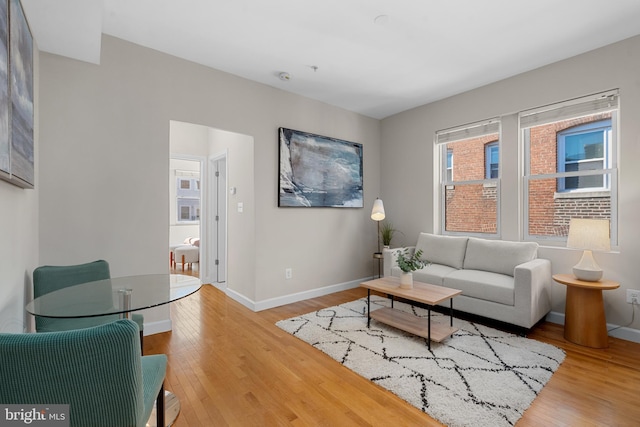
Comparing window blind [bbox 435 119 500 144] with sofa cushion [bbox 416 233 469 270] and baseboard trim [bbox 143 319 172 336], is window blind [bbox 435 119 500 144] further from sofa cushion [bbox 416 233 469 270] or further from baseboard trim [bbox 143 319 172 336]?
baseboard trim [bbox 143 319 172 336]

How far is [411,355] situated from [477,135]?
2933 mm

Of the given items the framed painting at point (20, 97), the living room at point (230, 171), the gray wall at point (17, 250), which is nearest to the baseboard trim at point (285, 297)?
the living room at point (230, 171)

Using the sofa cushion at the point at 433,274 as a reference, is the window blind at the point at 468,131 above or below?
above

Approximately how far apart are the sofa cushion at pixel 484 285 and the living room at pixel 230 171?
0.69 metres

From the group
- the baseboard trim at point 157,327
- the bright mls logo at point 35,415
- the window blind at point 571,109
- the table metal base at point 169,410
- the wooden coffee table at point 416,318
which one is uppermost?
the window blind at point 571,109

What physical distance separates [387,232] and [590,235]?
8.11 feet

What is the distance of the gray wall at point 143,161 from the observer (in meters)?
2.48

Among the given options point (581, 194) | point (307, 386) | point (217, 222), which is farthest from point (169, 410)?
point (581, 194)

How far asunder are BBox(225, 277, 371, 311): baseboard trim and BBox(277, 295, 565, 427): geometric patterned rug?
0.52m

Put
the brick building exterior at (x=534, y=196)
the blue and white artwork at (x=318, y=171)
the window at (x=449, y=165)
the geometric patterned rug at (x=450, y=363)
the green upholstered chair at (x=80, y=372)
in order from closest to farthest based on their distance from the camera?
the green upholstered chair at (x=80, y=372) < the geometric patterned rug at (x=450, y=363) < the brick building exterior at (x=534, y=196) < the blue and white artwork at (x=318, y=171) < the window at (x=449, y=165)

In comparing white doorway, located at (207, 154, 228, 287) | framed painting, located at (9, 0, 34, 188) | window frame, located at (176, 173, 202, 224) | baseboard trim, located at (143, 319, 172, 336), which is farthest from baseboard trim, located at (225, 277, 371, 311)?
window frame, located at (176, 173, 202, 224)

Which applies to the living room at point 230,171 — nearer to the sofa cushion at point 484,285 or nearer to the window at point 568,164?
the window at point 568,164

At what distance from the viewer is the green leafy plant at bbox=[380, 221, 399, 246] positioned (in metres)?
4.71

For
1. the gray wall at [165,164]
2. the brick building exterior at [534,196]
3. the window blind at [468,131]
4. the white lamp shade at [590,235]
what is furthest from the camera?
the window blind at [468,131]
